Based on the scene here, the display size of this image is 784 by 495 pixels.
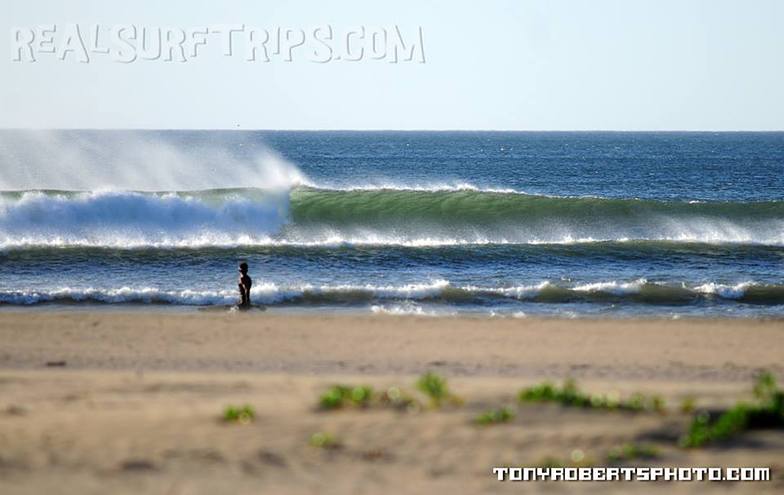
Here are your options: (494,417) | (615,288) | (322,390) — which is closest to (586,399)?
(494,417)

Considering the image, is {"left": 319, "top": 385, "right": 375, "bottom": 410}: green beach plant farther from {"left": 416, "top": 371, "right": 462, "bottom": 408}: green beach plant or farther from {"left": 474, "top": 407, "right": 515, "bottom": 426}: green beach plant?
{"left": 474, "top": 407, "right": 515, "bottom": 426}: green beach plant

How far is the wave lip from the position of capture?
629 inches

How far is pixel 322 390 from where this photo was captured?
841 cm

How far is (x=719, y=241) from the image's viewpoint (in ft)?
81.5

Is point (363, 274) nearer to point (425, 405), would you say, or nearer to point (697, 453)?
point (425, 405)

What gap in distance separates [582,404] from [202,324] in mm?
7222

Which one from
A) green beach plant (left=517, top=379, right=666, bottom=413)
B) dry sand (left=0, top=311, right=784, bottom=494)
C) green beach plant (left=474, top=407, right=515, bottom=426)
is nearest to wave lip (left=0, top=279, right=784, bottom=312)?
dry sand (left=0, top=311, right=784, bottom=494)

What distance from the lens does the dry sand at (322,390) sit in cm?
632

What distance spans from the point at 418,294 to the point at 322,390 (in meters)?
8.23

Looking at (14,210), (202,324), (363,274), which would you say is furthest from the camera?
(14,210)

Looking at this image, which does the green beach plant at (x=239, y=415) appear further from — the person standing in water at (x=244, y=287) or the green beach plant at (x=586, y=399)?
the person standing in water at (x=244, y=287)

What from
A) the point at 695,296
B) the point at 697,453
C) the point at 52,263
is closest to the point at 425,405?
the point at 697,453

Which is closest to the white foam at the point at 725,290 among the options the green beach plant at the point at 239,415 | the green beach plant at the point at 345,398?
the green beach plant at the point at 345,398

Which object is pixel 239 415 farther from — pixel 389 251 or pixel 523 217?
pixel 523 217
